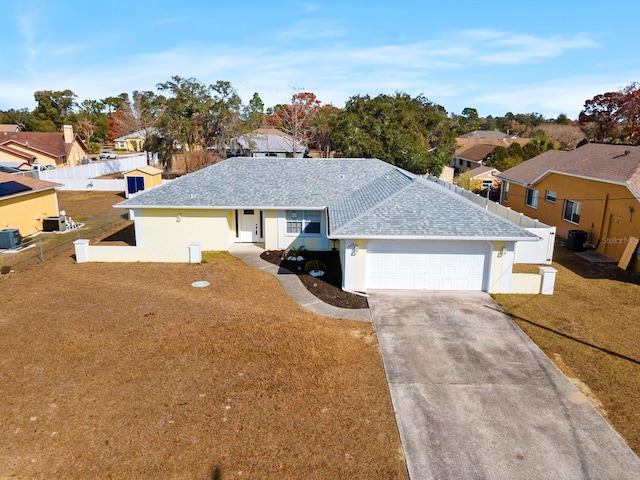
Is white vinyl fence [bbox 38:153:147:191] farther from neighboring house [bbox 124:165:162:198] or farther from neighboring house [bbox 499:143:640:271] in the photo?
neighboring house [bbox 499:143:640:271]

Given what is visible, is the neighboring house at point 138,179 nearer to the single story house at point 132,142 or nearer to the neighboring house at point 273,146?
Result: the neighboring house at point 273,146

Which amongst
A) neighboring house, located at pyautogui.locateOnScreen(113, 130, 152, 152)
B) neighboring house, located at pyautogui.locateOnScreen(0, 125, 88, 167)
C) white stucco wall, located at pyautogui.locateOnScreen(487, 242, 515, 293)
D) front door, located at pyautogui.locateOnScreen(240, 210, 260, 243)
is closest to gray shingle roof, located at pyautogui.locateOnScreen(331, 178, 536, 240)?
white stucco wall, located at pyautogui.locateOnScreen(487, 242, 515, 293)

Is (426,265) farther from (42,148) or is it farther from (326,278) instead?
(42,148)

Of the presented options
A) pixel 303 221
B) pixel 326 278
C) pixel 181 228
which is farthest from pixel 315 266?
pixel 181 228

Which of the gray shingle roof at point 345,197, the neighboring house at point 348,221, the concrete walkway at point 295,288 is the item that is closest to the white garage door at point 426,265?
the neighboring house at point 348,221

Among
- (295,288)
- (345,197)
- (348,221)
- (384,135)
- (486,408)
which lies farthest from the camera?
(384,135)

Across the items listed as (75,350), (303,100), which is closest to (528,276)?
(75,350)
